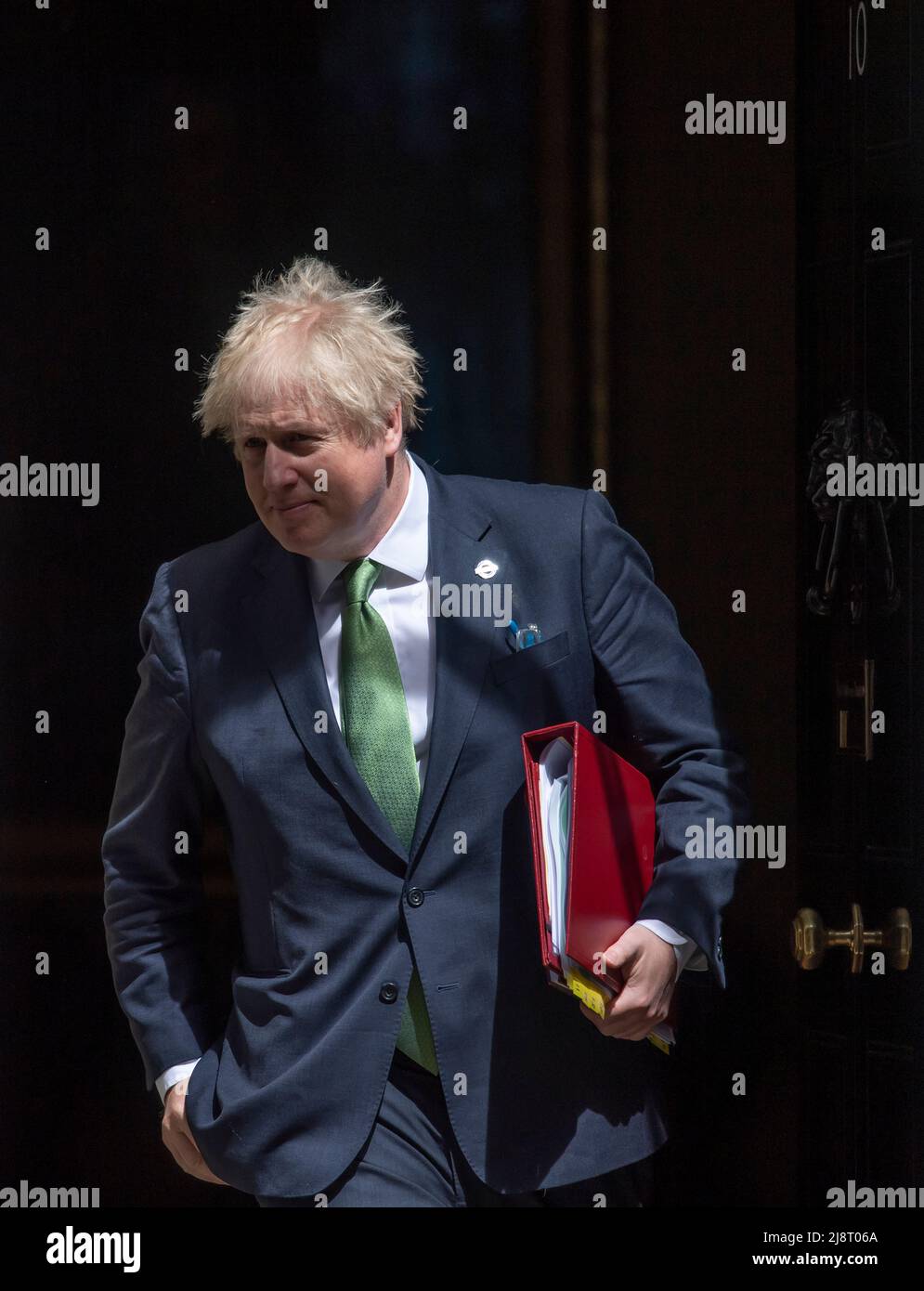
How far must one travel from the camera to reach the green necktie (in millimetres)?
2342

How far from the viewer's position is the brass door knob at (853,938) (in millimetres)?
2316

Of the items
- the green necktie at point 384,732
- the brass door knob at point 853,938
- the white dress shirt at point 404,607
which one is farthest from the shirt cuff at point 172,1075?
the brass door knob at point 853,938

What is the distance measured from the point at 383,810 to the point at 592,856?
0.35 m

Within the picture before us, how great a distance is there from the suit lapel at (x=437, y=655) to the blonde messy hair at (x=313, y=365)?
18 centimetres

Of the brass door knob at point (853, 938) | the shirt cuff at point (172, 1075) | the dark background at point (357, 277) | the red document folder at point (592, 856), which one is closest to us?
the red document folder at point (592, 856)

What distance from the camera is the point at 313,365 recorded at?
92.7 inches

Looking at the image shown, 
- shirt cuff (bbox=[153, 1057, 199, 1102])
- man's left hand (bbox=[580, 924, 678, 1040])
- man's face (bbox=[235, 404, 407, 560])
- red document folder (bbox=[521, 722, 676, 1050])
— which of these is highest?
man's face (bbox=[235, 404, 407, 560])

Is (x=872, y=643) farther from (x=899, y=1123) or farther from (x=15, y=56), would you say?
(x=15, y=56)

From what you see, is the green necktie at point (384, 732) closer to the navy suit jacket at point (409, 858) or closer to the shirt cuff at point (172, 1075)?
the navy suit jacket at point (409, 858)

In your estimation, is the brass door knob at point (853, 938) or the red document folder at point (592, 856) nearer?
the red document folder at point (592, 856)

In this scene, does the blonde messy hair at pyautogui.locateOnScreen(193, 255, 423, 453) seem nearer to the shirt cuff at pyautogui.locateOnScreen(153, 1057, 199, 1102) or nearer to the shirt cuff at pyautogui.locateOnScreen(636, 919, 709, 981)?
the shirt cuff at pyautogui.locateOnScreen(636, 919, 709, 981)

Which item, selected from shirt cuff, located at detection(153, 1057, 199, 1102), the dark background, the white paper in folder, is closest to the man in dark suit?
shirt cuff, located at detection(153, 1057, 199, 1102)

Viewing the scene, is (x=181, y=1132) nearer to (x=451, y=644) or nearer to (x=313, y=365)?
(x=451, y=644)
